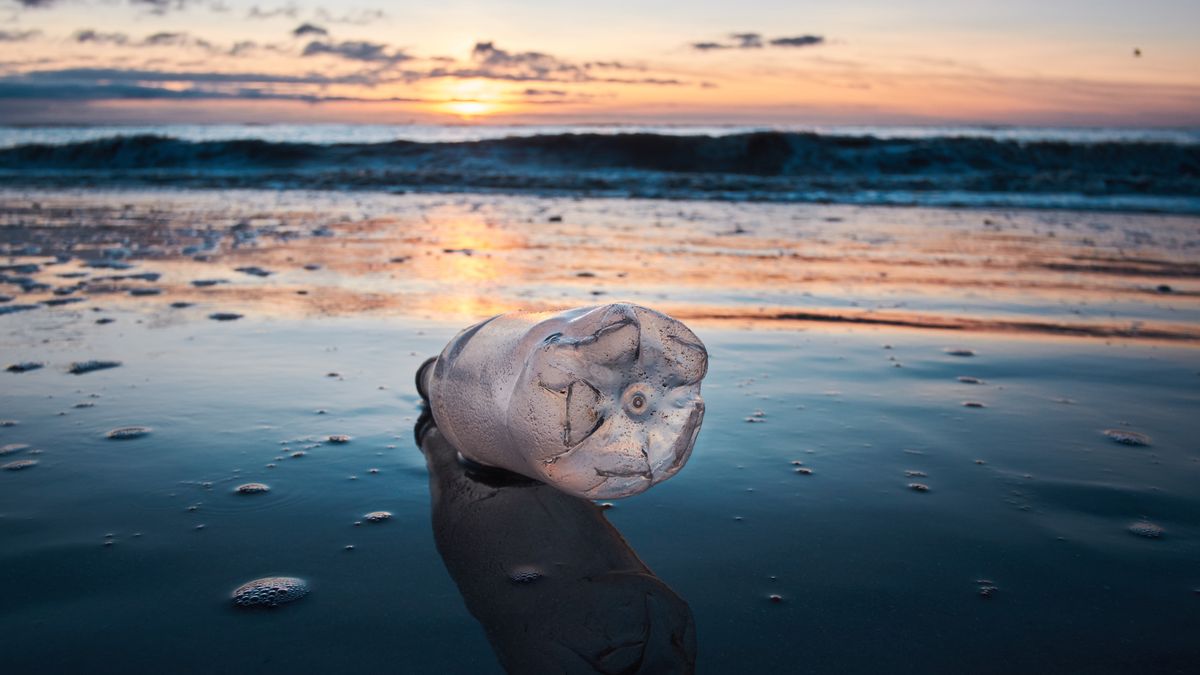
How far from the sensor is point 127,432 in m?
3.15

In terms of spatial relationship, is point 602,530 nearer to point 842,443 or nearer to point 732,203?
point 842,443

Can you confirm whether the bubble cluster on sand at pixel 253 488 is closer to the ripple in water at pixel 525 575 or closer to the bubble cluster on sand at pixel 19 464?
the bubble cluster on sand at pixel 19 464

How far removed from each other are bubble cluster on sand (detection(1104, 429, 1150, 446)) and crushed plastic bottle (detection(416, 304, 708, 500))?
1.95 meters

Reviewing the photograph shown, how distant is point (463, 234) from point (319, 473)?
24.1 ft

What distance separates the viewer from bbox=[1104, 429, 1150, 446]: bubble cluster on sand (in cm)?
323

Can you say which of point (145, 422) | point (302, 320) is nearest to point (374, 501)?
point (145, 422)

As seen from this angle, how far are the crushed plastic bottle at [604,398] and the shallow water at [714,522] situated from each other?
0.30 meters

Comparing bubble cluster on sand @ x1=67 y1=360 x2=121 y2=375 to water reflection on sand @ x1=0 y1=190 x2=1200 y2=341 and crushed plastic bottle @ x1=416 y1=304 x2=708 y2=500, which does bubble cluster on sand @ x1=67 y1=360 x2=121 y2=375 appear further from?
crushed plastic bottle @ x1=416 y1=304 x2=708 y2=500

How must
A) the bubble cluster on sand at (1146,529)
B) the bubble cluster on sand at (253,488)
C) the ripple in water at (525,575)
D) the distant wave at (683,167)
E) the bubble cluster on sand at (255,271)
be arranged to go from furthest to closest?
the distant wave at (683,167) < the bubble cluster on sand at (255,271) < the bubble cluster on sand at (253,488) < the bubble cluster on sand at (1146,529) < the ripple in water at (525,575)

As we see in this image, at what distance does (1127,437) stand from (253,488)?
2.97 m

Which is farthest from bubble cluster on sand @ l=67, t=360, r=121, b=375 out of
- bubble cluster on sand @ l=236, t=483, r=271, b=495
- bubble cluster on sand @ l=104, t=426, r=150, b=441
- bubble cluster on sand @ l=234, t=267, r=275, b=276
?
bubble cluster on sand @ l=234, t=267, r=275, b=276

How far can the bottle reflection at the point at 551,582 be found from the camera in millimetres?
1862

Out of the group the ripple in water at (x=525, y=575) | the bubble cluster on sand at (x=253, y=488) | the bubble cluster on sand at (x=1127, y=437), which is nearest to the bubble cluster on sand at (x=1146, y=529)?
the bubble cluster on sand at (x=1127, y=437)

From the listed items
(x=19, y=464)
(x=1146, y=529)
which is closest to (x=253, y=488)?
(x=19, y=464)
